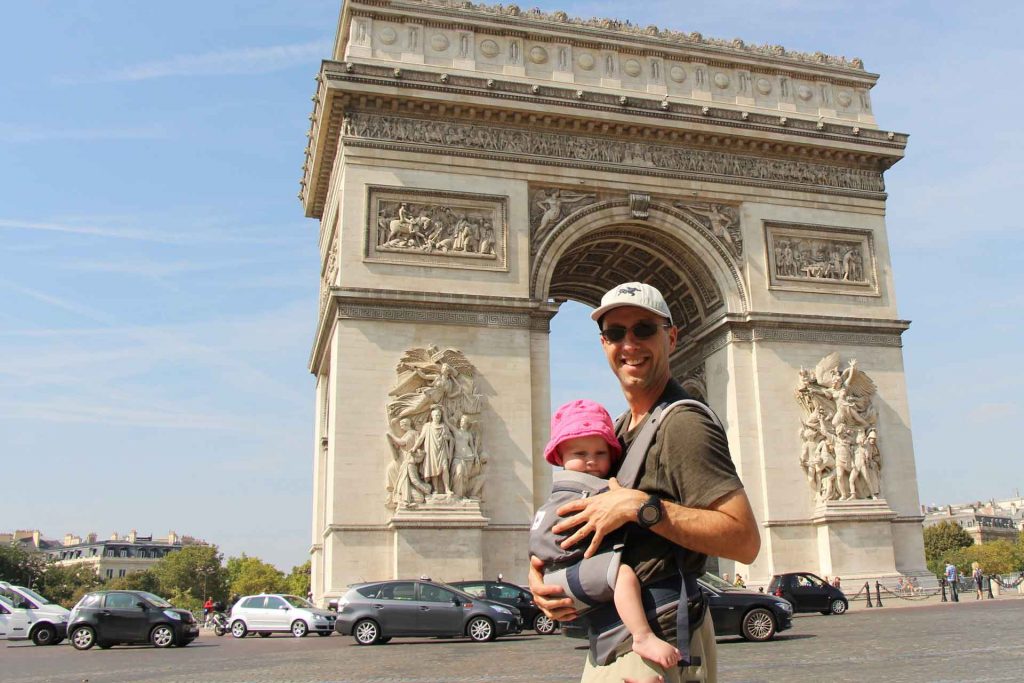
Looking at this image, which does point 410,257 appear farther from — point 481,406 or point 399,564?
point 399,564

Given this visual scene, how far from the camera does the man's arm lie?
9.02 ft

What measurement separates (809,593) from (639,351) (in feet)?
68.1

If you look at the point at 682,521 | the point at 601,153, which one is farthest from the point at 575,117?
the point at 682,521

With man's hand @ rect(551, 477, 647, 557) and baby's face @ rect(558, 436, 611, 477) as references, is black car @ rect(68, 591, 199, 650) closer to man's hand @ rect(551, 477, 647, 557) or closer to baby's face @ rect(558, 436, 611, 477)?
baby's face @ rect(558, 436, 611, 477)

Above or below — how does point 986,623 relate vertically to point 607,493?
below

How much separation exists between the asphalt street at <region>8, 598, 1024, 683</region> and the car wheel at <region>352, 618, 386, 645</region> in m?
0.22

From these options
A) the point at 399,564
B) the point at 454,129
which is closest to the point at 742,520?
the point at 399,564

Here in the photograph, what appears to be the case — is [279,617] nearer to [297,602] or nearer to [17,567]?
[297,602]

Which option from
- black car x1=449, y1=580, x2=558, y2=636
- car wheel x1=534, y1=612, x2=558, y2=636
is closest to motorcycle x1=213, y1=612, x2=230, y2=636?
black car x1=449, y1=580, x2=558, y2=636

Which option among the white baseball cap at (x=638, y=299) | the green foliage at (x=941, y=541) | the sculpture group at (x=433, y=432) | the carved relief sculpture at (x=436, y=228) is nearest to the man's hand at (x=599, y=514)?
the white baseball cap at (x=638, y=299)

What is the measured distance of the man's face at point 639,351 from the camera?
3178 mm

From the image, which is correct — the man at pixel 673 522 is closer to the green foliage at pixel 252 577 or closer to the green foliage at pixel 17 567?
the green foliage at pixel 17 567

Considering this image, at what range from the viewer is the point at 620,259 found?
2892 cm

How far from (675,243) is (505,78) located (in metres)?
6.29
